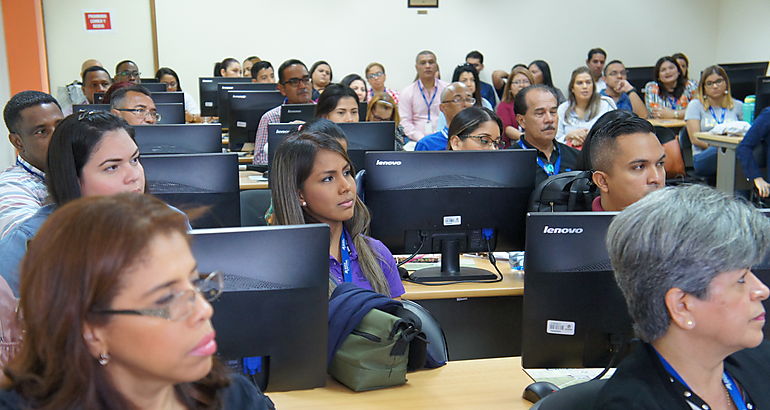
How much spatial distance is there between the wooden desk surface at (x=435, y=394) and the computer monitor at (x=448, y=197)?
2.68 feet

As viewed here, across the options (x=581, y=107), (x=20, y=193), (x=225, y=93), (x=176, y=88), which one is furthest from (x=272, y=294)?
(x=176, y=88)

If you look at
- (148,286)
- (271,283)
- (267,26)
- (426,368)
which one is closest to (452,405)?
(426,368)

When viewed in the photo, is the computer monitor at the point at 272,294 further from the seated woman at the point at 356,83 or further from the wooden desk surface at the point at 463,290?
the seated woman at the point at 356,83

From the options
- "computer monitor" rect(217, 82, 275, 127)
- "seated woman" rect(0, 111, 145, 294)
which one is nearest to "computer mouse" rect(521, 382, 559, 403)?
"seated woman" rect(0, 111, 145, 294)

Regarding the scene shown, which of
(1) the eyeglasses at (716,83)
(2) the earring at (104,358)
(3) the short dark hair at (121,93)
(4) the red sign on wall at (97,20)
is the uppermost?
(4) the red sign on wall at (97,20)

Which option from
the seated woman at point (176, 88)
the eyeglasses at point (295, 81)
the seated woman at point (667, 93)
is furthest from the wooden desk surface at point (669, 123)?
the seated woman at point (176, 88)

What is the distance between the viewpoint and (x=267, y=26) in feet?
35.2

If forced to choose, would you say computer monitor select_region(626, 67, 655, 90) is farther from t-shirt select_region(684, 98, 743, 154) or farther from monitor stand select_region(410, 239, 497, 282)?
monitor stand select_region(410, 239, 497, 282)

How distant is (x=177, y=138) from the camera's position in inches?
166

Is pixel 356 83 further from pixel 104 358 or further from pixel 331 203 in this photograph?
pixel 104 358

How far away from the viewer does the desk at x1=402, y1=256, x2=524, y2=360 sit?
303 cm

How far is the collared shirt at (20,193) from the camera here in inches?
112

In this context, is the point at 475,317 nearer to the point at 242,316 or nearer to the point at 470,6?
the point at 242,316

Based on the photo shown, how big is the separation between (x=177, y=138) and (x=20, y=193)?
4.11 ft
